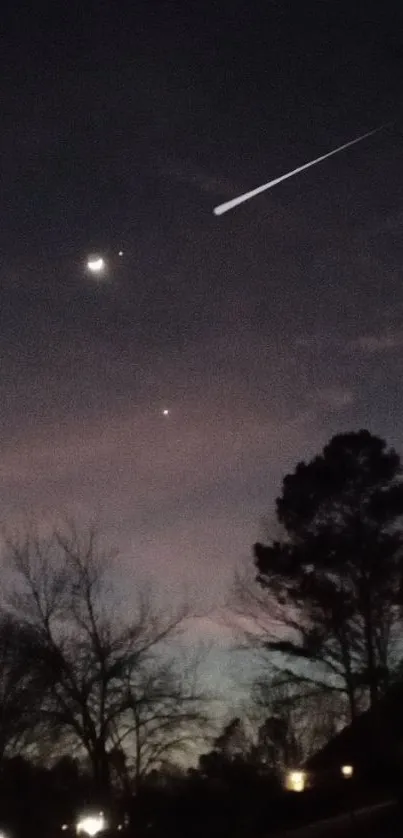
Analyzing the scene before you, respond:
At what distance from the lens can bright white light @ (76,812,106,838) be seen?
19023 mm

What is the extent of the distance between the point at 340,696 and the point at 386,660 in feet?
4.73

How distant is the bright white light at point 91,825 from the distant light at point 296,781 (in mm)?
5494

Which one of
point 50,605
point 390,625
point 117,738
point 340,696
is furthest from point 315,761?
point 50,605

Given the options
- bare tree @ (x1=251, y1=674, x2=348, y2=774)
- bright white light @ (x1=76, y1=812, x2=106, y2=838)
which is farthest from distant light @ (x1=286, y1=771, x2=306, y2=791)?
bright white light @ (x1=76, y1=812, x2=106, y2=838)

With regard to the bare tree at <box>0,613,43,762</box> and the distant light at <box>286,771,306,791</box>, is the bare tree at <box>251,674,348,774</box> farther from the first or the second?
the bare tree at <box>0,613,43,762</box>

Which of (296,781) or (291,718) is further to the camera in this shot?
(291,718)

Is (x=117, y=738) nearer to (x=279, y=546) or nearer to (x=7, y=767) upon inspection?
(x=7, y=767)

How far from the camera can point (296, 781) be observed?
79.7 ft

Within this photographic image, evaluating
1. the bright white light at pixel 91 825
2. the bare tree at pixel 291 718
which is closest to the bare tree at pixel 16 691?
the bright white light at pixel 91 825

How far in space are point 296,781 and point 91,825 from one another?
6.43 metres

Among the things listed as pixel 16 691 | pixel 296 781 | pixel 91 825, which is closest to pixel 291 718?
pixel 296 781

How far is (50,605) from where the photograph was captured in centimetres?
2259

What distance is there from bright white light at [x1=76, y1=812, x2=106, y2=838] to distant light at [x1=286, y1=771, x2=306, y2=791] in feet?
18.0

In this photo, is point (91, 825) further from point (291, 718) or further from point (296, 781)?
point (291, 718)
